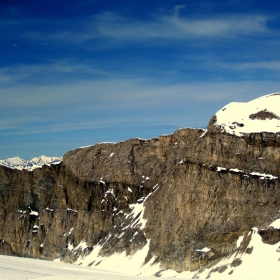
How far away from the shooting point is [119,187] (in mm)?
106750

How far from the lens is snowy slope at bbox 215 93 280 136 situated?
8636 cm

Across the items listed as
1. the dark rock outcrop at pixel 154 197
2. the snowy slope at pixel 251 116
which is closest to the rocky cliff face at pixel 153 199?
the dark rock outcrop at pixel 154 197

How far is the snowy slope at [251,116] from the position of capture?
86356mm

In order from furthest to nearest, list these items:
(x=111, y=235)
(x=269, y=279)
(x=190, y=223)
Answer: (x=111, y=235), (x=190, y=223), (x=269, y=279)

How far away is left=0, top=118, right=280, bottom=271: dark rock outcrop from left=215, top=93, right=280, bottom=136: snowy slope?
1.72 meters

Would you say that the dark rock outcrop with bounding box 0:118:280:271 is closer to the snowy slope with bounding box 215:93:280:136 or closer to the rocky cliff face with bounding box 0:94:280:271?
the rocky cliff face with bounding box 0:94:280:271

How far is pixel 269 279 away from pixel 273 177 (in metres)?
18.9

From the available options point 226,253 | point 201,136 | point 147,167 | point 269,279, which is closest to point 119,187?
point 147,167

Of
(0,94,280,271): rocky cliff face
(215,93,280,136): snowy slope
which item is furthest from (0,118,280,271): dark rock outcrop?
(215,93,280,136): snowy slope

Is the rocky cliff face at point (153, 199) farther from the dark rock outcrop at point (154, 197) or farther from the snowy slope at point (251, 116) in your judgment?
the snowy slope at point (251, 116)

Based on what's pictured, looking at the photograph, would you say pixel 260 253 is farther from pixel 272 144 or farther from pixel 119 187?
pixel 119 187

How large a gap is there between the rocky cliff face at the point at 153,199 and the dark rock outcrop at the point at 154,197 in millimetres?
182

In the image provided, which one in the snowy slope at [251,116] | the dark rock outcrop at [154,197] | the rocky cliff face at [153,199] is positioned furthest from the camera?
the snowy slope at [251,116]

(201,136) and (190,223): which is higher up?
(201,136)
